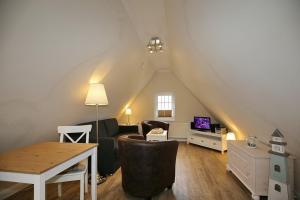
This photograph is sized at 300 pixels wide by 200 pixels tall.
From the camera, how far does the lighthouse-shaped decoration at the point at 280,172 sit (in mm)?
2104

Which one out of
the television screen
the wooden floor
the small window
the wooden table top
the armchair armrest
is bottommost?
the wooden floor

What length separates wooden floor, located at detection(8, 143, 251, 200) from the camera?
2.52m

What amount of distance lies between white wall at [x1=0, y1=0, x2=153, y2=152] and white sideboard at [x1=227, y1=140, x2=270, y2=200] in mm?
2725

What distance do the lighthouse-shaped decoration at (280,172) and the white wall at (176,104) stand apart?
379 centimetres

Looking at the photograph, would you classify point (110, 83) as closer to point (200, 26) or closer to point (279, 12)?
point (200, 26)

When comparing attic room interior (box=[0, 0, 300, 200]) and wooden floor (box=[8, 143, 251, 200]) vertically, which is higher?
attic room interior (box=[0, 0, 300, 200])

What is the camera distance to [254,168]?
2.46m

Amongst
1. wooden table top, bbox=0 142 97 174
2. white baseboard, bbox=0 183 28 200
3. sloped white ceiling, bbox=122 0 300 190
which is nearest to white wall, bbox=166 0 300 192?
sloped white ceiling, bbox=122 0 300 190

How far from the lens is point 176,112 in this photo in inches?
252

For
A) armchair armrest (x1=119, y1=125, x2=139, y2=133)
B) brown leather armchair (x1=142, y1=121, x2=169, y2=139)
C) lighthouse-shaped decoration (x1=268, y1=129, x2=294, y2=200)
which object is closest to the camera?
lighthouse-shaped decoration (x1=268, y1=129, x2=294, y2=200)

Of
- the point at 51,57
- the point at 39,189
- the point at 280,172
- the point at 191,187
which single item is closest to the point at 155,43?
the point at 51,57

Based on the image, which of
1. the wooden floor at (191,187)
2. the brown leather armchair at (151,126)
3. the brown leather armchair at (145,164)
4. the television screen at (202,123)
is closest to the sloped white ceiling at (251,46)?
the wooden floor at (191,187)

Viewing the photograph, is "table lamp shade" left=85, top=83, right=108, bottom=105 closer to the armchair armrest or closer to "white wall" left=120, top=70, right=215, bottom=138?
the armchair armrest

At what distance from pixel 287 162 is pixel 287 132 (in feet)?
1.21
